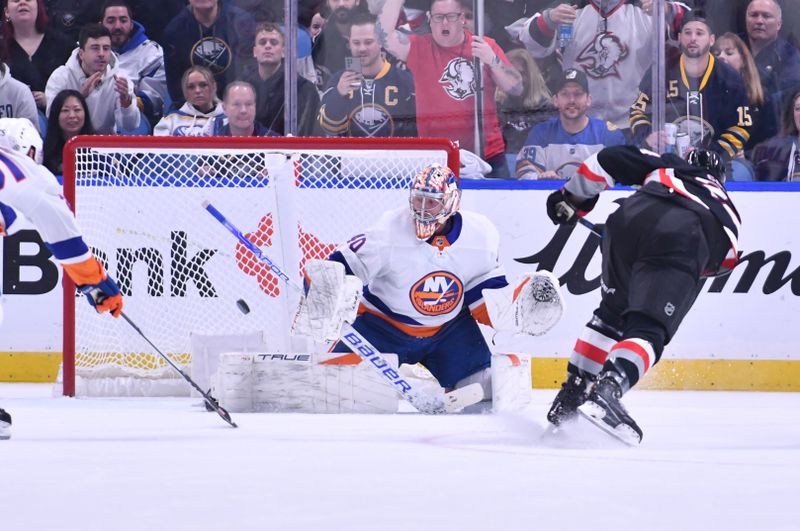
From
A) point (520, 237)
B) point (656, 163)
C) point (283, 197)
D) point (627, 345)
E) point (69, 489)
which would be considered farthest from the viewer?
point (520, 237)

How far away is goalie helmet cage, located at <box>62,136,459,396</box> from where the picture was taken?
5.24 metres

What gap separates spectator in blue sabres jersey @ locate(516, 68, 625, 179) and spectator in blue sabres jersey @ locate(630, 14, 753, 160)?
17cm

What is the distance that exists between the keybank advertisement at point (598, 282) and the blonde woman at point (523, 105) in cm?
29

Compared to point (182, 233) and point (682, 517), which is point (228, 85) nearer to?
point (182, 233)

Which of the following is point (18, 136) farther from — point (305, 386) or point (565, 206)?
point (565, 206)

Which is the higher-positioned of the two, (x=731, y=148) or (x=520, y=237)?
(x=731, y=148)

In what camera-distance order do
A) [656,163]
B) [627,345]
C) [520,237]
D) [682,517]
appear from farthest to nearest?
1. [520,237]
2. [656,163]
3. [627,345]
4. [682,517]

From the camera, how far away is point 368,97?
6172mm

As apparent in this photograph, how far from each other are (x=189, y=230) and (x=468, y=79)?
5.12ft

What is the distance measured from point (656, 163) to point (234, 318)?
2236 mm

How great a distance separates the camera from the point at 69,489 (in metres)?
2.27

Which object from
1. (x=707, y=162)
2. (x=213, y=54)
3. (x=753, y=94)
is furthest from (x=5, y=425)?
(x=753, y=94)

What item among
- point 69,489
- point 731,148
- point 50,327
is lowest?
point 50,327

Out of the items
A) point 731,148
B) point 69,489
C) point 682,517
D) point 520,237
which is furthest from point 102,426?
point 731,148
